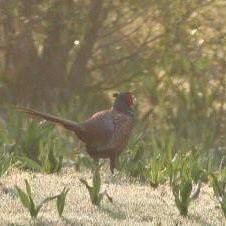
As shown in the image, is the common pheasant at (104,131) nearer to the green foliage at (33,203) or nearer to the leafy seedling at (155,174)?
the leafy seedling at (155,174)

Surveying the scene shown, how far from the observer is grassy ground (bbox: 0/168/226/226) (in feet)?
20.5

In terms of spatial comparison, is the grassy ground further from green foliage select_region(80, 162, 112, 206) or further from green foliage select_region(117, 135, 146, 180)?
green foliage select_region(117, 135, 146, 180)

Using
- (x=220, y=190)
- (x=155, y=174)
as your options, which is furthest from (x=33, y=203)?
(x=155, y=174)

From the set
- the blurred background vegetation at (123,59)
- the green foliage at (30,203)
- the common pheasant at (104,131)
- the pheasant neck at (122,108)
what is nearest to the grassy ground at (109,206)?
the green foliage at (30,203)

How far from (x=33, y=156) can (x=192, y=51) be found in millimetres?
4462

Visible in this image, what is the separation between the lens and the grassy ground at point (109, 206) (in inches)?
246

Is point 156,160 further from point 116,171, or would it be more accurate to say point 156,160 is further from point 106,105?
point 106,105

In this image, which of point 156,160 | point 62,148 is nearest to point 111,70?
point 62,148

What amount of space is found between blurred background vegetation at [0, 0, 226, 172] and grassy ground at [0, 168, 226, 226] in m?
3.96

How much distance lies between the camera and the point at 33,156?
8828 mm

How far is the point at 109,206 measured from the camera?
6801mm

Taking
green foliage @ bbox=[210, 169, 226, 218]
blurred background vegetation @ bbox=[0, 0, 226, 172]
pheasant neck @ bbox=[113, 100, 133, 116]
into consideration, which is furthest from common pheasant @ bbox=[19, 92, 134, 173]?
blurred background vegetation @ bbox=[0, 0, 226, 172]

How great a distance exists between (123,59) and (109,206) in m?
5.99

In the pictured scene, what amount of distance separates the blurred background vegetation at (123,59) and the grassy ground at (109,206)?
13.0 ft
